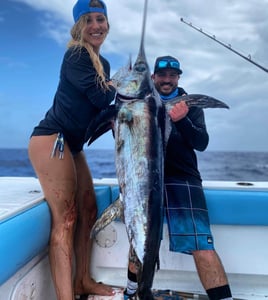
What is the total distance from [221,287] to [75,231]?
1027mm

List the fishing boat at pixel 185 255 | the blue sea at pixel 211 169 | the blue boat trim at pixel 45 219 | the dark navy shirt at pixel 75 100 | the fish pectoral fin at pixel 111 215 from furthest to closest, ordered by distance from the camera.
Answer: the blue sea at pixel 211 169 → the fishing boat at pixel 185 255 → the dark navy shirt at pixel 75 100 → the fish pectoral fin at pixel 111 215 → the blue boat trim at pixel 45 219

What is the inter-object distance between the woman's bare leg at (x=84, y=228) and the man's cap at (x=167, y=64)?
0.81m

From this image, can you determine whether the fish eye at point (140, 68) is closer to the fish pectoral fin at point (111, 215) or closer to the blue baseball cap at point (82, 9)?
the blue baseball cap at point (82, 9)

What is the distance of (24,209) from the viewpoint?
2.14 metres

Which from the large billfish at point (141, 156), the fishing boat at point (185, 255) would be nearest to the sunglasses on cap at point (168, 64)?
the large billfish at point (141, 156)

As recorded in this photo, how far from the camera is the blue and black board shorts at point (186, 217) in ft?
7.52

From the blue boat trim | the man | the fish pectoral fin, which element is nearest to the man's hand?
the man

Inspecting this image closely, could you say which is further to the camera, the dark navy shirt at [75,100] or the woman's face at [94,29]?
the woman's face at [94,29]

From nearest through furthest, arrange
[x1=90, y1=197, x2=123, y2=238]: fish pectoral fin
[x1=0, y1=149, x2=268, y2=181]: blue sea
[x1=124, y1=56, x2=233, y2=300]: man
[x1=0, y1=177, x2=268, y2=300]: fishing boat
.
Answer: [x1=90, y1=197, x2=123, y2=238]: fish pectoral fin < [x1=124, y1=56, x2=233, y2=300]: man < [x1=0, y1=177, x2=268, y2=300]: fishing boat < [x1=0, y1=149, x2=268, y2=181]: blue sea

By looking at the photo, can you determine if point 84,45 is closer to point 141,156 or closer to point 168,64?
point 168,64

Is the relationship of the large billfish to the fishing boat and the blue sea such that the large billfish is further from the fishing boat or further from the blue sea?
the blue sea

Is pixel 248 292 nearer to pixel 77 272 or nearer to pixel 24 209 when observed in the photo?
pixel 77 272

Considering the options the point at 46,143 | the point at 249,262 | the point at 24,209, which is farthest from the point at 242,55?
the point at 24,209

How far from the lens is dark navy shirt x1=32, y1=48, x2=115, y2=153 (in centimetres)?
211
